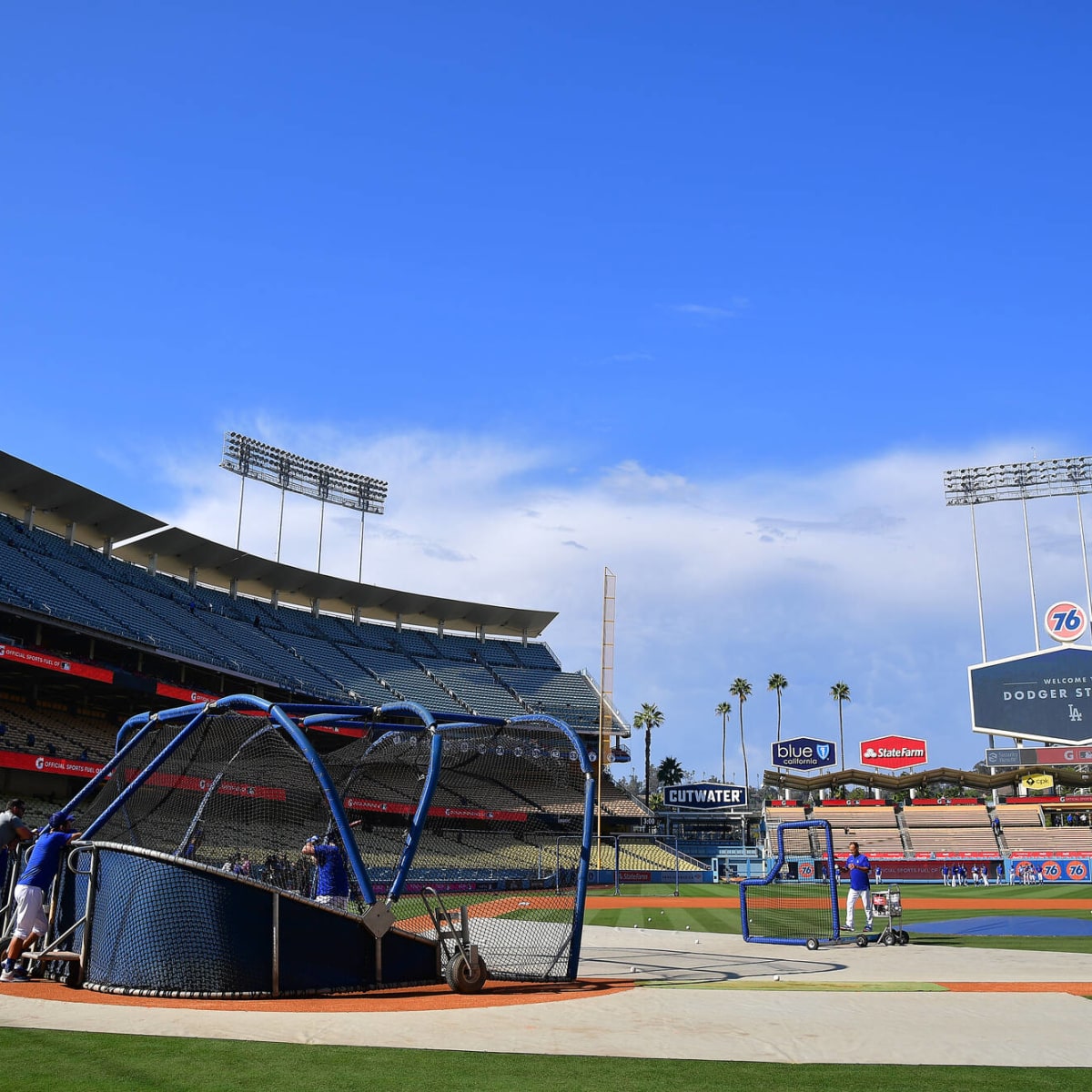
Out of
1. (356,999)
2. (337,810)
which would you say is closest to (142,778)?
(337,810)

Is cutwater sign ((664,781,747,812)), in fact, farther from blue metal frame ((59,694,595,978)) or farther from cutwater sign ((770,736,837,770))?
blue metal frame ((59,694,595,978))

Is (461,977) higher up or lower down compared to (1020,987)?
higher up

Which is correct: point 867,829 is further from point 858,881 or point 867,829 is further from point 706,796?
point 858,881

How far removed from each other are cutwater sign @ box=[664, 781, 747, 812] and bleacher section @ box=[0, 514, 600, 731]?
872 cm

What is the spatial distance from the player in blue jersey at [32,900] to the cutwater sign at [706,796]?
2613 inches

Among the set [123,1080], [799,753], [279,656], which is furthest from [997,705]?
[123,1080]

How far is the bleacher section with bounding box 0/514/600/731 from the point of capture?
46.7 m

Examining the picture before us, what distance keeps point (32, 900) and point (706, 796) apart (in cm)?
6743

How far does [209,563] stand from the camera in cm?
6344

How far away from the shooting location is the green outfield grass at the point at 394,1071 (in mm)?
6934

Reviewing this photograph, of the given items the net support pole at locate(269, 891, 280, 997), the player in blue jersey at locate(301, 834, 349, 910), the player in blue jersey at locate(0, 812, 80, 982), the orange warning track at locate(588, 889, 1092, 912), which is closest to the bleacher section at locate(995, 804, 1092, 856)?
the orange warning track at locate(588, 889, 1092, 912)

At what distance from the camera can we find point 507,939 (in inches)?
632

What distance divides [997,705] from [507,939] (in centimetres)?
5472

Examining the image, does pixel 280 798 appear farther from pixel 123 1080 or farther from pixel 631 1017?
pixel 123 1080
